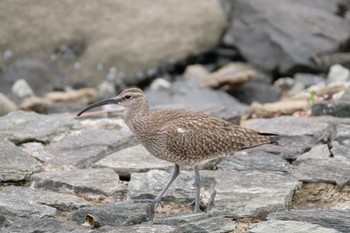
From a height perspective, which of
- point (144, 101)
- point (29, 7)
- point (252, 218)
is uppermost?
point (29, 7)

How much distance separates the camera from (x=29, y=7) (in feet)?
49.7

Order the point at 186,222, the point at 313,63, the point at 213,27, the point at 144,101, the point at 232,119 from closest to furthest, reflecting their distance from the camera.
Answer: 1. the point at 186,222
2. the point at 144,101
3. the point at 232,119
4. the point at 313,63
5. the point at 213,27

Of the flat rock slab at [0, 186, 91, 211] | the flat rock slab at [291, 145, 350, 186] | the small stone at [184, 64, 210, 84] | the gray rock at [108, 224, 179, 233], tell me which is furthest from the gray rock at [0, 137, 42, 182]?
the small stone at [184, 64, 210, 84]

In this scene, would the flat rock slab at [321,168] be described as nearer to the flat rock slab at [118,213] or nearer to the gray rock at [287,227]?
the gray rock at [287,227]

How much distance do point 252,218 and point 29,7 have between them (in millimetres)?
9342

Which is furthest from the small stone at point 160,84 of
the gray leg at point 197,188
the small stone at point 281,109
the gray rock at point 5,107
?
the gray leg at point 197,188

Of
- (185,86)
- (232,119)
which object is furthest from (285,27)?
(232,119)

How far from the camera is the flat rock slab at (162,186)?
7252 millimetres

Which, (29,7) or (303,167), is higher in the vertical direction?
(29,7)

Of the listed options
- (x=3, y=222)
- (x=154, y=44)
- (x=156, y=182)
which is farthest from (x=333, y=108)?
(x=154, y=44)

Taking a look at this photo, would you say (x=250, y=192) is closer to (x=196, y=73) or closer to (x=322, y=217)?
(x=322, y=217)

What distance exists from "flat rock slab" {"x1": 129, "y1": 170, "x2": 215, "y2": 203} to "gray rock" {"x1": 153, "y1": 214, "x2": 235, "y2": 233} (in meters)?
0.69

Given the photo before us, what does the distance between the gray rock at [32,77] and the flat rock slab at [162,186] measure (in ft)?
25.0

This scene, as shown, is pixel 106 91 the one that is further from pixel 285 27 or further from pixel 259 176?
pixel 259 176
